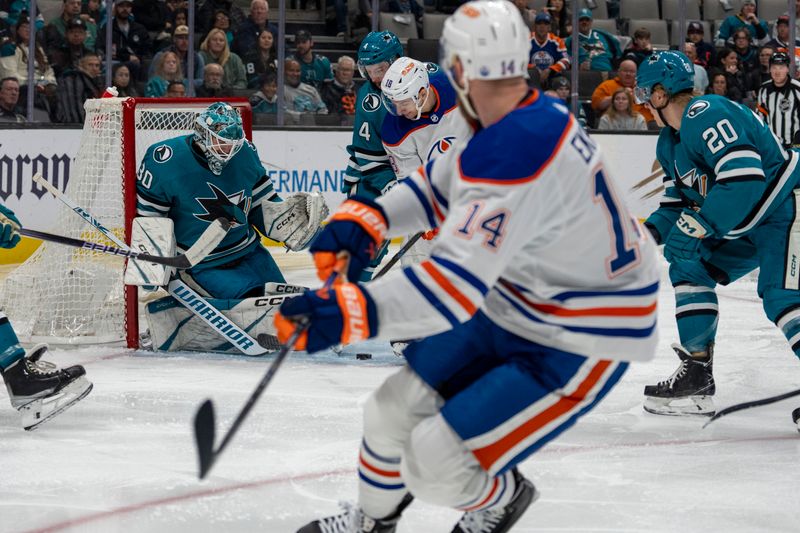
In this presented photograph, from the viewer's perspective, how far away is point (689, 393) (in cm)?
340

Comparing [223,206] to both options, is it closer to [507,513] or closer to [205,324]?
[205,324]

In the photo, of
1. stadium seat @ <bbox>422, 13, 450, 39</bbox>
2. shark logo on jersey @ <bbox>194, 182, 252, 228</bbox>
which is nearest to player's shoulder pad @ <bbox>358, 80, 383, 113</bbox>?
shark logo on jersey @ <bbox>194, 182, 252, 228</bbox>

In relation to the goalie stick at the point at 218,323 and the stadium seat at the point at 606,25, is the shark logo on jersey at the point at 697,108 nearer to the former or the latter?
the goalie stick at the point at 218,323

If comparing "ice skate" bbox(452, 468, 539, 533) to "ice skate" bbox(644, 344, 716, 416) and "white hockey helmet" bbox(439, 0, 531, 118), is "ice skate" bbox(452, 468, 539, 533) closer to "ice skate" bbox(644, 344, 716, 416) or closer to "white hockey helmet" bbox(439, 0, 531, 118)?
"white hockey helmet" bbox(439, 0, 531, 118)

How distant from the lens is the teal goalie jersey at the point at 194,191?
415 centimetres

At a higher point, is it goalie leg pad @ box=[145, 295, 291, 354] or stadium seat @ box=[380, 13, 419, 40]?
stadium seat @ box=[380, 13, 419, 40]

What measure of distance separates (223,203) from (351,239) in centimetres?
241

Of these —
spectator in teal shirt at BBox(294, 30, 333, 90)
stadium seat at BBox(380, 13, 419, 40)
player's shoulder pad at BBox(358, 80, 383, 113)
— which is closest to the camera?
player's shoulder pad at BBox(358, 80, 383, 113)

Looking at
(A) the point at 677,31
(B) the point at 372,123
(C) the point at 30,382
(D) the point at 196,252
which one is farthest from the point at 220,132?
(A) the point at 677,31

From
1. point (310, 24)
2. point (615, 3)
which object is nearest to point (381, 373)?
point (310, 24)

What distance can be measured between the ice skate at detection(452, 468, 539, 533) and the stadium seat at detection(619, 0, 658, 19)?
255 inches

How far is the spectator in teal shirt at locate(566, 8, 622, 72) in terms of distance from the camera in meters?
Answer: 7.52

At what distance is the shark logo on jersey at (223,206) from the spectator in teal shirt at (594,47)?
371 cm

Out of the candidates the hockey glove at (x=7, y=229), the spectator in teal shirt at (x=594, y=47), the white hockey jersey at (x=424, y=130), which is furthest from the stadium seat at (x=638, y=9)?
the hockey glove at (x=7, y=229)
